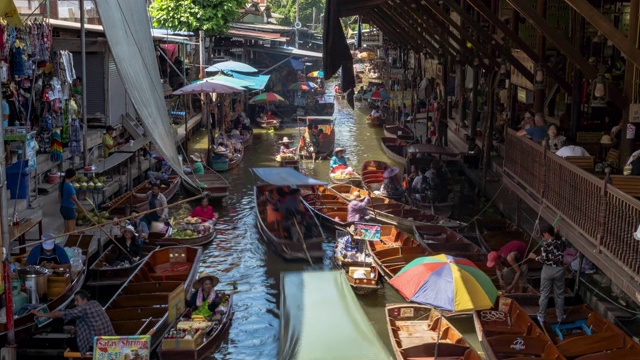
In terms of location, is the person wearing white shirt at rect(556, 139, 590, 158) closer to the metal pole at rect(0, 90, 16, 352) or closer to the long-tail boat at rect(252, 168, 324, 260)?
the long-tail boat at rect(252, 168, 324, 260)

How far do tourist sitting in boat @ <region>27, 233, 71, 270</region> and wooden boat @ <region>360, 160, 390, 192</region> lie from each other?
11.9 metres

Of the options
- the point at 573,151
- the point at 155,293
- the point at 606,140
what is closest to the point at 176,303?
the point at 155,293

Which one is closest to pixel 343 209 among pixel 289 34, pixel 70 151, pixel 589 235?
pixel 70 151

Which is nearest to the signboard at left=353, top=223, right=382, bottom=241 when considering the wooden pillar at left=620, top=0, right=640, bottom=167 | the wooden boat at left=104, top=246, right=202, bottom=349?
the wooden boat at left=104, top=246, right=202, bottom=349

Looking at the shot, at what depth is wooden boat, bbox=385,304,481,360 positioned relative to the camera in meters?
11.1

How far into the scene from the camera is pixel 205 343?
1195cm

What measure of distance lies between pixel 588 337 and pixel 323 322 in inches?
146

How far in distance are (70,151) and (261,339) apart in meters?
8.12

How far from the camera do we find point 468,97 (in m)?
31.0

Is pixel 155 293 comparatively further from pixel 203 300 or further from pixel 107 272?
pixel 107 272

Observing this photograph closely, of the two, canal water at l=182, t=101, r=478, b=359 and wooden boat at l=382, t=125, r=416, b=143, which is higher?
wooden boat at l=382, t=125, r=416, b=143

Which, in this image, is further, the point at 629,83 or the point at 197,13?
the point at 197,13

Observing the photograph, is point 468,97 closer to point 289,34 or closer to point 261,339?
point 261,339

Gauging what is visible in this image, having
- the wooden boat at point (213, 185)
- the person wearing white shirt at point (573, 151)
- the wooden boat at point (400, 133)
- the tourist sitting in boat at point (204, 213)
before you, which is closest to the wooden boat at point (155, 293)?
the tourist sitting in boat at point (204, 213)
